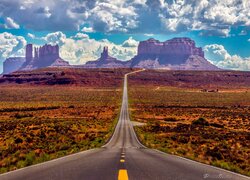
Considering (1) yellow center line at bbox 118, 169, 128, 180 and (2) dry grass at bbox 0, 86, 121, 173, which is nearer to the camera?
(1) yellow center line at bbox 118, 169, 128, 180

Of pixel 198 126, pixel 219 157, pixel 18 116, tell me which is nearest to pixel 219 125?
pixel 198 126

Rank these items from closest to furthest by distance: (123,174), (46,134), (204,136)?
(123,174)
(204,136)
(46,134)

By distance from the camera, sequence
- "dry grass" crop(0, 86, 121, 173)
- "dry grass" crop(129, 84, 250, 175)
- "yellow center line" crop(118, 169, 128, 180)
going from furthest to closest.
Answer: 1. "dry grass" crop(129, 84, 250, 175)
2. "dry grass" crop(0, 86, 121, 173)
3. "yellow center line" crop(118, 169, 128, 180)

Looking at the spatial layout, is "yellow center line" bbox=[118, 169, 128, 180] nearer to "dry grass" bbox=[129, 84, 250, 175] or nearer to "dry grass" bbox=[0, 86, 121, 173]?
"dry grass" bbox=[129, 84, 250, 175]

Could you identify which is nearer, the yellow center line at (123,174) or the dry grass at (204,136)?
the yellow center line at (123,174)

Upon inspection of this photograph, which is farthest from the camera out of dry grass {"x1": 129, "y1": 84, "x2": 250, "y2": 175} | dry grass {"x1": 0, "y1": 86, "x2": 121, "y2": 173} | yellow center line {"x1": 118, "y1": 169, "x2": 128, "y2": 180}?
dry grass {"x1": 129, "y1": 84, "x2": 250, "y2": 175}

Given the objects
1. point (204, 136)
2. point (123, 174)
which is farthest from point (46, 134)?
point (123, 174)

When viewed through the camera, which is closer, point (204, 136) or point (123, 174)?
point (123, 174)

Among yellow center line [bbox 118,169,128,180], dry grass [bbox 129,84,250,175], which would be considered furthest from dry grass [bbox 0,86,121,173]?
dry grass [bbox 129,84,250,175]

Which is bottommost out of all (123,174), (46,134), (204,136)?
(46,134)

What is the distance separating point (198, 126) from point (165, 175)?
55815 millimetres

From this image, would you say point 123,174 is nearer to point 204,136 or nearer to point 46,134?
point 204,136

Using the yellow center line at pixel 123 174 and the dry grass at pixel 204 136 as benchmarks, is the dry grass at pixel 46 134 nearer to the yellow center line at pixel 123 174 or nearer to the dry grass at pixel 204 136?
the yellow center line at pixel 123 174

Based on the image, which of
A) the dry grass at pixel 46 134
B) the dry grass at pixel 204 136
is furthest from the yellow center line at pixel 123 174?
the dry grass at pixel 46 134
